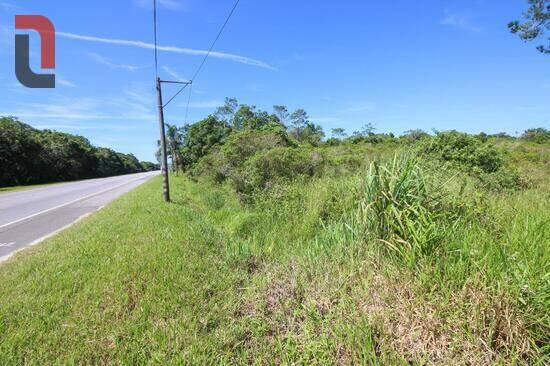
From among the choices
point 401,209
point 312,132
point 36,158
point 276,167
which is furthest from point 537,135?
point 36,158

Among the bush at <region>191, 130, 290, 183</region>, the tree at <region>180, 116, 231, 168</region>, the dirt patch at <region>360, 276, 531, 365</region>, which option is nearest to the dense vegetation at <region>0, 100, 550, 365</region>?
the dirt patch at <region>360, 276, 531, 365</region>

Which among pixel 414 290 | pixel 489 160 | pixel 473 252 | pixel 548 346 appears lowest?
pixel 548 346

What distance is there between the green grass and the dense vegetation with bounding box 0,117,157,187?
44789 mm

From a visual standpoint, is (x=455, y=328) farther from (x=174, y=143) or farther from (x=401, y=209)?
(x=174, y=143)

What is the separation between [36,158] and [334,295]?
183 ft

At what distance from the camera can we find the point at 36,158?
47.2 metres

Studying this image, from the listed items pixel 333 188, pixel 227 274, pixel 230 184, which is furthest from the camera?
pixel 230 184

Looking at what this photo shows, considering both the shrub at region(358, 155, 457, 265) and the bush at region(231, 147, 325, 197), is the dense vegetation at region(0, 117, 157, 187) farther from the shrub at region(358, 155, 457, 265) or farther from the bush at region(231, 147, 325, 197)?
the shrub at region(358, 155, 457, 265)

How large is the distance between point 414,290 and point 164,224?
678cm

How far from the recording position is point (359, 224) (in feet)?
14.5

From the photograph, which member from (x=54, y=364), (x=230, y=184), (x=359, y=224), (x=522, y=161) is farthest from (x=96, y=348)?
(x=522, y=161)

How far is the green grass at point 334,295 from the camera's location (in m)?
2.63

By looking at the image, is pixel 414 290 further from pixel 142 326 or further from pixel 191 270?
pixel 191 270

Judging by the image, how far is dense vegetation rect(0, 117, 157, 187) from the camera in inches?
1617
